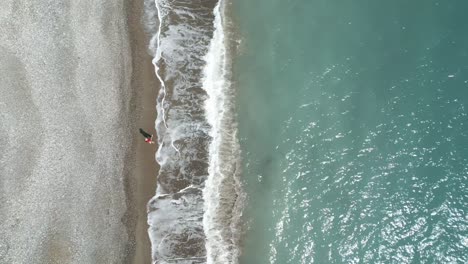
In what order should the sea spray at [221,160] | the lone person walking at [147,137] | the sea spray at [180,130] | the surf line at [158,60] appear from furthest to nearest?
the surf line at [158,60] < the sea spray at [221,160] < the lone person walking at [147,137] < the sea spray at [180,130]

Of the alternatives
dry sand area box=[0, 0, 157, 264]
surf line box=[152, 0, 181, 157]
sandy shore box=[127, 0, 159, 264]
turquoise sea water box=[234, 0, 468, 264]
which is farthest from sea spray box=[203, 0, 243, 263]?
dry sand area box=[0, 0, 157, 264]

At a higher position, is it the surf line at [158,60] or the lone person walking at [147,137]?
the surf line at [158,60]

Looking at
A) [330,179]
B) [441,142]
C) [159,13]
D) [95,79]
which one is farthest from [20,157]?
[441,142]

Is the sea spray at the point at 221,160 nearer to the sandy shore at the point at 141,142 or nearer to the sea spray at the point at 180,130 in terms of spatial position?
the sea spray at the point at 180,130

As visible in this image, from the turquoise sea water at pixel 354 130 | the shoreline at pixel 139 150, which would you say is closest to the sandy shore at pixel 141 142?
the shoreline at pixel 139 150

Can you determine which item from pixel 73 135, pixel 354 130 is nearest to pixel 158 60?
pixel 73 135

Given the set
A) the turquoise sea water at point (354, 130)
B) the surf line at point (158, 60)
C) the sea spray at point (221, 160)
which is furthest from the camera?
the surf line at point (158, 60)
